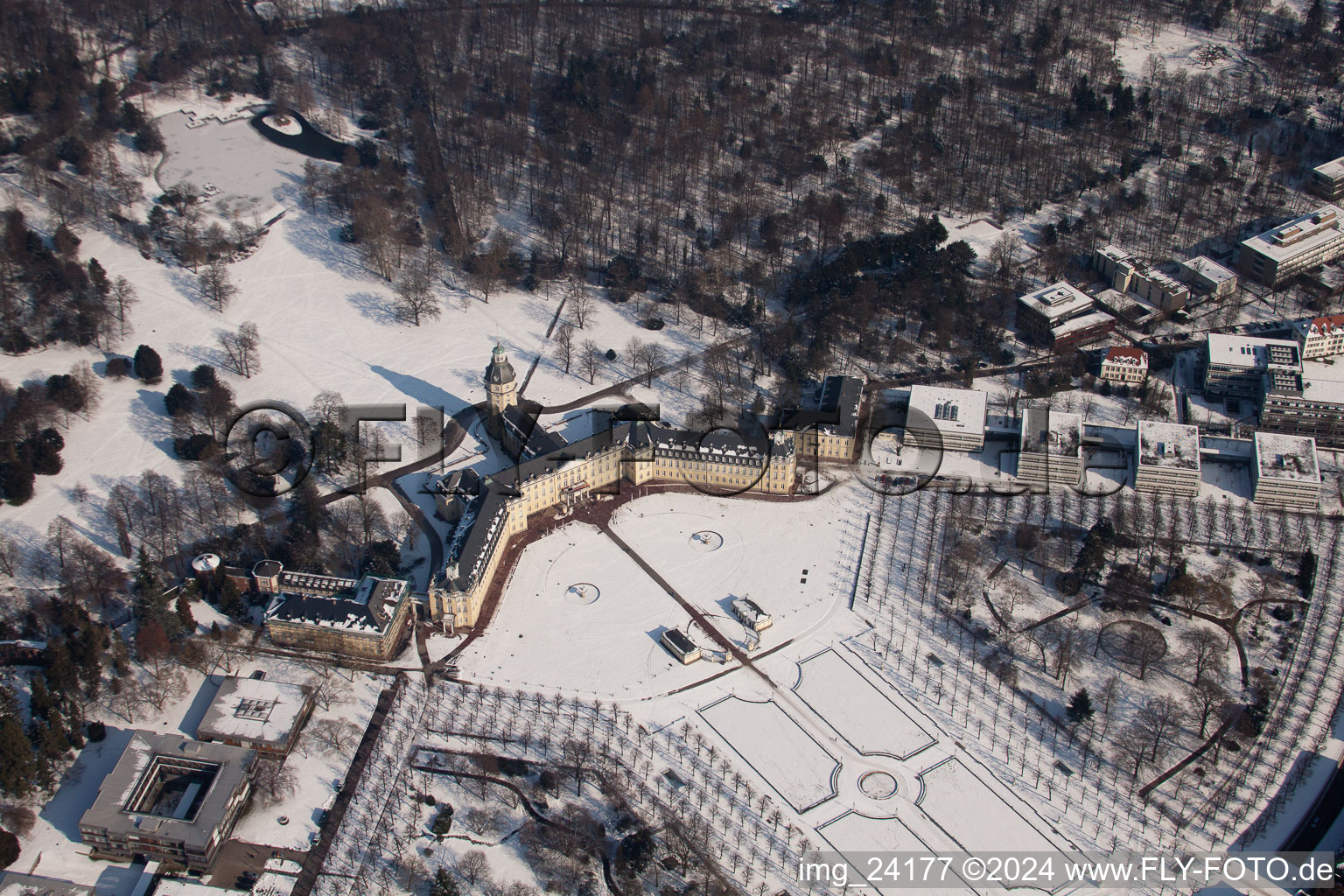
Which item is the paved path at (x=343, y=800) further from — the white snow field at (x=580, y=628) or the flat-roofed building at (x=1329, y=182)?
the flat-roofed building at (x=1329, y=182)

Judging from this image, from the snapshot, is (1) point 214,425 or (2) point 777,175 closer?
(1) point 214,425

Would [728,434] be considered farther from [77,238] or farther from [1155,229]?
[77,238]

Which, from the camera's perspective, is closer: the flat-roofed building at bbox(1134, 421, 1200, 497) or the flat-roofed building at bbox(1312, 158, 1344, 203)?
the flat-roofed building at bbox(1134, 421, 1200, 497)

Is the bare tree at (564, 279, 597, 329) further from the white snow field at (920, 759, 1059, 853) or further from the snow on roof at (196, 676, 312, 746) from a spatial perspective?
the white snow field at (920, 759, 1059, 853)

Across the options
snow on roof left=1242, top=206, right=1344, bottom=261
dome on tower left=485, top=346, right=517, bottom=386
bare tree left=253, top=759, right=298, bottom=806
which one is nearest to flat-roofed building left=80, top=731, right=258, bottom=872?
bare tree left=253, top=759, right=298, bottom=806

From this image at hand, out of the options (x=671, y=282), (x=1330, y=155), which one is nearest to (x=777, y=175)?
(x=671, y=282)
